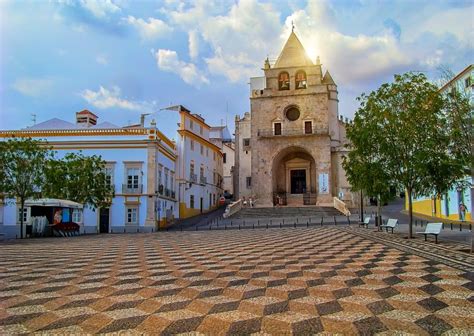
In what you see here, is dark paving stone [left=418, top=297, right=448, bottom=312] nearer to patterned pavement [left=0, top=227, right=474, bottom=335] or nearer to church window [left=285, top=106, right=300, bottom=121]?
patterned pavement [left=0, top=227, right=474, bottom=335]

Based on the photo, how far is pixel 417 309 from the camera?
212 inches

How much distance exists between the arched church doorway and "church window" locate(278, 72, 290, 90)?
676cm

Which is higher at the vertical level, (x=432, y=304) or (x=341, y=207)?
(x=341, y=207)

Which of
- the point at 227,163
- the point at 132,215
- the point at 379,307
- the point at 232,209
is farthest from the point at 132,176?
the point at 227,163

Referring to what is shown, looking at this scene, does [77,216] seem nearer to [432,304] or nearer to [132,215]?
[132,215]

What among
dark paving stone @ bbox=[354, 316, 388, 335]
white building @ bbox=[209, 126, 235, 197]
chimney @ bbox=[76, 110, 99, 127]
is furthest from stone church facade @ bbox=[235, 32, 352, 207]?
dark paving stone @ bbox=[354, 316, 388, 335]

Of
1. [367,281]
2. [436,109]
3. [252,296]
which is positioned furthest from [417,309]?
[436,109]

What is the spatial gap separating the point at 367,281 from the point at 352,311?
1.96 metres

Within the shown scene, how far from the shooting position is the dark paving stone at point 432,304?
17.8 ft

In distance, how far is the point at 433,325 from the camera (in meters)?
4.77

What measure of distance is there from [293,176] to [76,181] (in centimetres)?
2614

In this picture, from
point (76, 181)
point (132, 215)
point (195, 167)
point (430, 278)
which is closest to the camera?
point (430, 278)

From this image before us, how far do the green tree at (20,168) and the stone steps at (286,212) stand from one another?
1667 cm

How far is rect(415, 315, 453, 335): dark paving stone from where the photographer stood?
4.58 m
